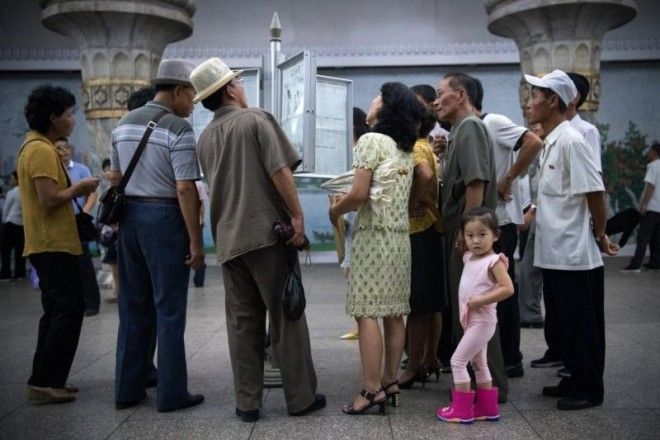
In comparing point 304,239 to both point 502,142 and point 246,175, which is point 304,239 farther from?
point 502,142

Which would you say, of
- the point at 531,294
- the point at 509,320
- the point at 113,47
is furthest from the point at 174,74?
the point at 113,47

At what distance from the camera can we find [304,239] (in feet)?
12.4

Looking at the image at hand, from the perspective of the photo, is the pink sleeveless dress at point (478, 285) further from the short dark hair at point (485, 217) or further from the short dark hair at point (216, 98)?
the short dark hair at point (216, 98)

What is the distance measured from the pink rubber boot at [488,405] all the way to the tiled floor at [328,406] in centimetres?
6

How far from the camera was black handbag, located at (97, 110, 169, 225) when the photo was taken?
12.9ft

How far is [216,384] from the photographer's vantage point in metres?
4.56

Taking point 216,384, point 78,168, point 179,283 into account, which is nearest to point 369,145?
point 179,283

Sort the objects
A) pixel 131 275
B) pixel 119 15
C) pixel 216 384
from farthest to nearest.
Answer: pixel 119 15 < pixel 216 384 < pixel 131 275

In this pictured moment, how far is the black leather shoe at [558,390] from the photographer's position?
13.3 feet

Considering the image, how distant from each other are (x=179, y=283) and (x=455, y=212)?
158cm

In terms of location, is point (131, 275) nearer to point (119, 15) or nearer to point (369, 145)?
point (369, 145)

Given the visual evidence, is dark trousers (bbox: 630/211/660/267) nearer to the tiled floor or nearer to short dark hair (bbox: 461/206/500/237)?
the tiled floor

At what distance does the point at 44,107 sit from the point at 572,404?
345cm

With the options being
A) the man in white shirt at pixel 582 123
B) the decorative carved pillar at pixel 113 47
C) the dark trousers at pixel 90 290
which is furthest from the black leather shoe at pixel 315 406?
the decorative carved pillar at pixel 113 47
